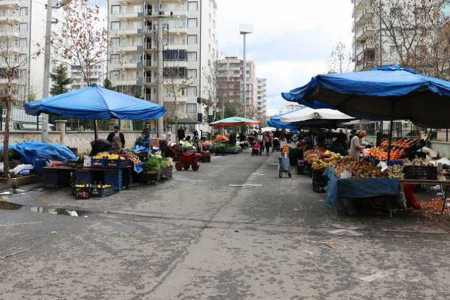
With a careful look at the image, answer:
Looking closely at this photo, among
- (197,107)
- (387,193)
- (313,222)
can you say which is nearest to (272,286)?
(313,222)

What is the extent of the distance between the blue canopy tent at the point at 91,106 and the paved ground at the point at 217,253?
2.28 metres

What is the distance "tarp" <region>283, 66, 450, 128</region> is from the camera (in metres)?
7.03

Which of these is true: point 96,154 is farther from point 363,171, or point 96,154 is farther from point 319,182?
point 363,171

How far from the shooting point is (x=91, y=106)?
33.9 feet

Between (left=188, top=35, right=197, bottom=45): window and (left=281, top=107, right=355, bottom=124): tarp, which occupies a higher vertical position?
(left=188, top=35, right=197, bottom=45): window

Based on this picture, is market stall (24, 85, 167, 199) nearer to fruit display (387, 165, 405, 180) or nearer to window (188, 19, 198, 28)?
fruit display (387, 165, 405, 180)

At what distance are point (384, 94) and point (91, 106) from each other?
6929 mm

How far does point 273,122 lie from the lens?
897 inches

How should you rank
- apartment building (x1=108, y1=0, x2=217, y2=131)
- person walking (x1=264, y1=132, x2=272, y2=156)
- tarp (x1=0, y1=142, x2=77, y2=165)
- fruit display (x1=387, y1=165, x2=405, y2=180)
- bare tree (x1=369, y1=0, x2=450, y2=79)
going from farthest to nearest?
apartment building (x1=108, y1=0, x2=217, y2=131) < person walking (x1=264, y1=132, x2=272, y2=156) < bare tree (x1=369, y1=0, x2=450, y2=79) < tarp (x1=0, y1=142, x2=77, y2=165) < fruit display (x1=387, y1=165, x2=405, y2=180)

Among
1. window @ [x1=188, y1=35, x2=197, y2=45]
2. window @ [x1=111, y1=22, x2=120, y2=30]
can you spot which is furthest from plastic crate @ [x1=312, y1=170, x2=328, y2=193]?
window @ [x1=111, y1=22, x2=120, y2=30]

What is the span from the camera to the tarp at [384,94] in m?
7.03

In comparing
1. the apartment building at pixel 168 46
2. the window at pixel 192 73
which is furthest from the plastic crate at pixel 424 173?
the window at pixel 192 73

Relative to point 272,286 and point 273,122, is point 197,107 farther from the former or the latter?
point 272,286

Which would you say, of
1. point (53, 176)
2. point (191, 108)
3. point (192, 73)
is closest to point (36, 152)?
point (53, 176)
